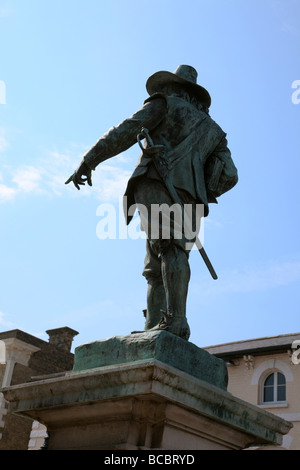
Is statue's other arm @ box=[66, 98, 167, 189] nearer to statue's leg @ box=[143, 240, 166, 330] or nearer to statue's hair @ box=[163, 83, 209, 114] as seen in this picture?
statue's hair @ box=[163, 83, 209, 114]

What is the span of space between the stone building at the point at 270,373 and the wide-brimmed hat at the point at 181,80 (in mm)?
17456

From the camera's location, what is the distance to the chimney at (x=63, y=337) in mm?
27953

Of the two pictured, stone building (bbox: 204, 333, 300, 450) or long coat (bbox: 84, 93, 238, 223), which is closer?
long coat (bbox: 84, 93, 238, 223)

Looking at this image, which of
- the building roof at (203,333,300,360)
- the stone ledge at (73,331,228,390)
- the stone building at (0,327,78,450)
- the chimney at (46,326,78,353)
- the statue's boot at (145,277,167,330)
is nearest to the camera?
the stone ledge at (73,331,228,390)

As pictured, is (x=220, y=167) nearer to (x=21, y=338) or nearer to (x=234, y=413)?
(x=234, y=413)

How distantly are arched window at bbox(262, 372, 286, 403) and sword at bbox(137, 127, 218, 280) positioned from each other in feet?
59.7

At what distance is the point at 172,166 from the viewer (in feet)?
14.9

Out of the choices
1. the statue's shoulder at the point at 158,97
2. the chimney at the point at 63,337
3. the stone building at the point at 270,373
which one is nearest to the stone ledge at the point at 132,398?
the statue's shoulder at the point at 158,97

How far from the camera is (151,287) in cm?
446

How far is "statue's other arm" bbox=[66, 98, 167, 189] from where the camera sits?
451cm

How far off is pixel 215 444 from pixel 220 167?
2129 millimetres

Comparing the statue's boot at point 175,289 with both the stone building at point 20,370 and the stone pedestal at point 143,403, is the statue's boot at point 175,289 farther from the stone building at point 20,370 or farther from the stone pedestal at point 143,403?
the stone building at point 20,370

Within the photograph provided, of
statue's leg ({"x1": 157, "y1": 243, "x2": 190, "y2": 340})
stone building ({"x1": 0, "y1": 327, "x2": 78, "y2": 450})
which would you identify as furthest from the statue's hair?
stone building ({"x1": 0, "y1": 327, "x2": 78, "y2": 450})
